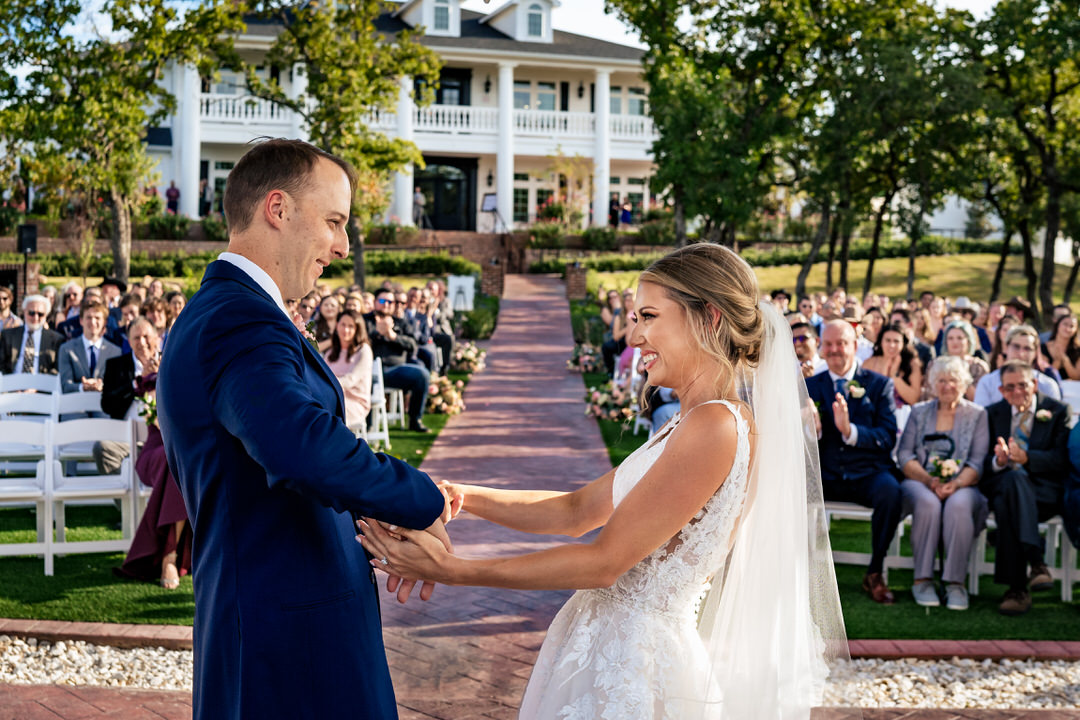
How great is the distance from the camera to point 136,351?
8.62 m

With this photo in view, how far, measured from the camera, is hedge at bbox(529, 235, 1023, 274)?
34.2 metres

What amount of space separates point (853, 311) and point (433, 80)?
11.0m

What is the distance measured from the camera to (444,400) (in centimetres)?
1564

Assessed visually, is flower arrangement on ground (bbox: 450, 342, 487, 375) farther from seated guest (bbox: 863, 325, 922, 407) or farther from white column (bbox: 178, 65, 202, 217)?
white column (bbox: 178, 65, 202, 217)

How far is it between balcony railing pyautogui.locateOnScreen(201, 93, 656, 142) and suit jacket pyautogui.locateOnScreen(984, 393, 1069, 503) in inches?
1337

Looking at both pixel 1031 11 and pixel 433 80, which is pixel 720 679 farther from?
pixel 1031 11

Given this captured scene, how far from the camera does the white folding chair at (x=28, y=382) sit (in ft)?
31.4

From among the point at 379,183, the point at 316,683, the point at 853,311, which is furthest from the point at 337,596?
the point at 379,183

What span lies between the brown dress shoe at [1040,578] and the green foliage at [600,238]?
101 ft

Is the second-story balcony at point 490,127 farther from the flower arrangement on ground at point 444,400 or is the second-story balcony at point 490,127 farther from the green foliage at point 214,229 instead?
the flower arrangement on ground at point 444,400

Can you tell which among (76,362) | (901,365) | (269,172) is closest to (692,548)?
(269,172)

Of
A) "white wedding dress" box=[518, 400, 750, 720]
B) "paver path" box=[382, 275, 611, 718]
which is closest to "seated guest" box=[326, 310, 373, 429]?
"paver path" box=[382, 275, 611, 718]

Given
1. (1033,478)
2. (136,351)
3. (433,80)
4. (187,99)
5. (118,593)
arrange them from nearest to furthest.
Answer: (118,593), (1033,478), (136,351), (433,80), (187,99)

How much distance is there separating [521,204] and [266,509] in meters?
43.0
